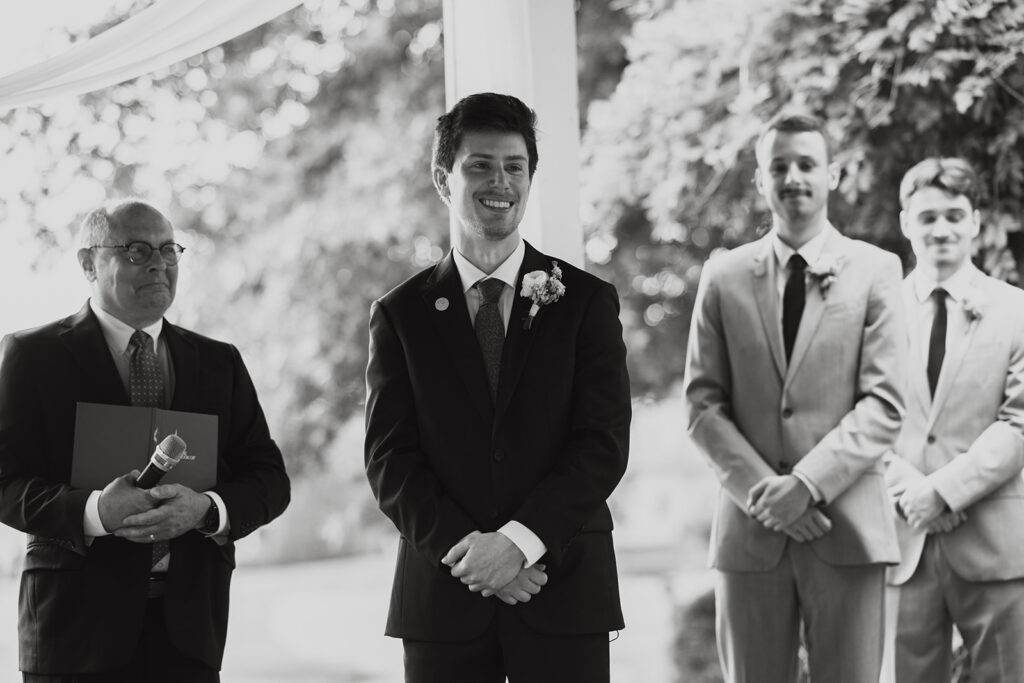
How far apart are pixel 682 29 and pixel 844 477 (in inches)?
140

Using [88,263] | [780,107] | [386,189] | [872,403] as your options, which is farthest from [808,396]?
[386,189]

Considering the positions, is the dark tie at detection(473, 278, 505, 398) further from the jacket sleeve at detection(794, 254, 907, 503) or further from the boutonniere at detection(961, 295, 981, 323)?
the boutonniere at detection(961, 295, 981, 323)

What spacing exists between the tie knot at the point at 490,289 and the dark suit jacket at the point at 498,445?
0.05 metres

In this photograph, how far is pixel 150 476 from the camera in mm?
2797

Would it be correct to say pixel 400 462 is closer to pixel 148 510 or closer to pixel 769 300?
pixel 148 510

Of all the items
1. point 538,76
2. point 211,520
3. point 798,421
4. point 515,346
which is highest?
point 538,76

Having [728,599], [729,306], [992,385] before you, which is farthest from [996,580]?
[729,306]

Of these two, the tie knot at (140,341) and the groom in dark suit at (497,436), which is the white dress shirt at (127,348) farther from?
the groom in dark suit at (497,436)

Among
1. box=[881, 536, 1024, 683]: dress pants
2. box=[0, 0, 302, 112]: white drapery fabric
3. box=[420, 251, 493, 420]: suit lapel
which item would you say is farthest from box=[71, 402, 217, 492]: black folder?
box=[881, 536, 1024, 683]: dress pants

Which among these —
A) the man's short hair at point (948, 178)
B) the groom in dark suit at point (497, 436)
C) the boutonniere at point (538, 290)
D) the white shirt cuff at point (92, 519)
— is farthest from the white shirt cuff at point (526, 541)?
the man's short hair at point (948, 178)

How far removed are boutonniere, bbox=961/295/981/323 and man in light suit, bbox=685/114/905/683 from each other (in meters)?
0.40

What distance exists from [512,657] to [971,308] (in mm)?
2071

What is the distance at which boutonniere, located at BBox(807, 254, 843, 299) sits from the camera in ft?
11.8

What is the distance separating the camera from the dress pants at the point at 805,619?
3.41m
